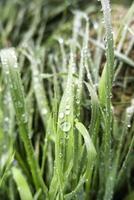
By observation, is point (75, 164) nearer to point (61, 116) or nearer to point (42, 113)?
point (61, 116)

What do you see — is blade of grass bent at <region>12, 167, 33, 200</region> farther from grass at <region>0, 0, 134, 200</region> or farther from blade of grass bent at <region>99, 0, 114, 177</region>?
blade of grass bent at <region>99, 0, 114, 177</region>

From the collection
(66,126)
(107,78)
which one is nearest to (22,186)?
(66,126)

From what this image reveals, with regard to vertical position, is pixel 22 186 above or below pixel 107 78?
below

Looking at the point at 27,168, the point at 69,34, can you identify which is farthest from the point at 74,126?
the point at 69,34

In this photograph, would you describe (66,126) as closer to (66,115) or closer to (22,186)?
(66,115)

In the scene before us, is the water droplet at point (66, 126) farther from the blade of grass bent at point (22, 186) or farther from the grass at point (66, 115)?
the blade of grass bent at point (22, 186)

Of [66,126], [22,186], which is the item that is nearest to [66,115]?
[66,126]

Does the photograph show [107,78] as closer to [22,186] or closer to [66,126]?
[66,126]

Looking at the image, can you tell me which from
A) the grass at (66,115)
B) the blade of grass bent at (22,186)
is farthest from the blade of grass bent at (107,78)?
the blade of grass bent at (22,186)

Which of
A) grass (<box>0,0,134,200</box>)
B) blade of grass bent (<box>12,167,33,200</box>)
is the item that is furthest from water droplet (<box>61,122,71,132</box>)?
blade of grass bent (<box>12,167,33,200</box>)
